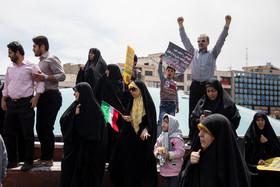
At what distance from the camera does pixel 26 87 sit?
451cm

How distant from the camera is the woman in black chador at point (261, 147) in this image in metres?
4.53

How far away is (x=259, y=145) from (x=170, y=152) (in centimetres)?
164

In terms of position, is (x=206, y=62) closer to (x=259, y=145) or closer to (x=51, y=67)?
(x=259, y=145)

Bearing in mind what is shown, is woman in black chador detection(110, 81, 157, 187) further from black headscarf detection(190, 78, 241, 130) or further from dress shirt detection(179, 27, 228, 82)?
dress shirt detection(179, 27, 228, 82)

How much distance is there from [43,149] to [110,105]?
4.03 ft

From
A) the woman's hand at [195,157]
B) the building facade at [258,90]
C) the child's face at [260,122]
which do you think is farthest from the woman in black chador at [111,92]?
the building facade at [258,90]

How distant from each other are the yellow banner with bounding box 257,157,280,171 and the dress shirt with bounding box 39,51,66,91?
10.8ft

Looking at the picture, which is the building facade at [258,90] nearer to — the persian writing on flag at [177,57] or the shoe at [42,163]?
the persian writing on flag at [177,57]

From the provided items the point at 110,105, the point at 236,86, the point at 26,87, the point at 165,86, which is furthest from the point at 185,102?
the point at 236,86

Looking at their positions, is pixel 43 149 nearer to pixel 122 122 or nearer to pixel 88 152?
pixel 88 152

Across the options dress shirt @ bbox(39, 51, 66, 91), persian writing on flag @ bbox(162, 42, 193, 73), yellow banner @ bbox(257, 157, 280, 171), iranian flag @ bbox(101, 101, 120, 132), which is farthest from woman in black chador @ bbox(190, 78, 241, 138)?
dress shirt @ bbox(39, 51, 66, 91)

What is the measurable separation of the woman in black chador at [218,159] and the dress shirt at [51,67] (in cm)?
265

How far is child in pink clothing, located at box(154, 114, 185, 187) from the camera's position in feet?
13.3

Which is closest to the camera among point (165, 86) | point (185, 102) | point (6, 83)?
point (6, 83)
